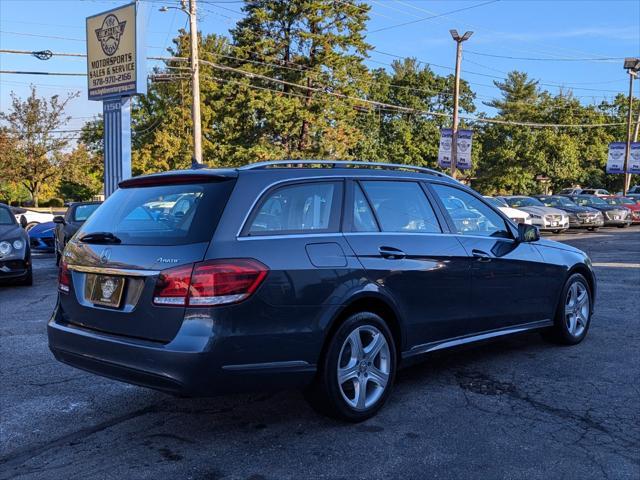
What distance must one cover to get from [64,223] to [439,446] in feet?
35.9

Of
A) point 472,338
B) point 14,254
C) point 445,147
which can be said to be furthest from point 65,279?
point 445,147

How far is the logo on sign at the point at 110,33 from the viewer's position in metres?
18.0

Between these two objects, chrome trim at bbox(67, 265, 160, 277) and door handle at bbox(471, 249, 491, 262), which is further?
door handle at bbox(471, 249, 491, 262)

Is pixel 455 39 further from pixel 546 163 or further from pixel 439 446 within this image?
pixel 439 446

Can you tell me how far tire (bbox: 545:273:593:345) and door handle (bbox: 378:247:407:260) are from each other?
2383 millimetres

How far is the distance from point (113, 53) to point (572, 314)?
1581cm

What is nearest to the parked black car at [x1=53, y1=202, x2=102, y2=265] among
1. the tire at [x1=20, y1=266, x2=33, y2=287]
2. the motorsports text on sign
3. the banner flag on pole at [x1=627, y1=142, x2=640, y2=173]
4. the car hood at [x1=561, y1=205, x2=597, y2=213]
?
the tire at [x1=20, y1=266, x2=33, y2=287]

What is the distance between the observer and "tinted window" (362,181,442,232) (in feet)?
14.9

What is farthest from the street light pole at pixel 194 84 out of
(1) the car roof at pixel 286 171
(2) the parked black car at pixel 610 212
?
(1) the car roof at pixel 286 171

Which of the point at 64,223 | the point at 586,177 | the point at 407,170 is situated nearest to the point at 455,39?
the point at 64,223

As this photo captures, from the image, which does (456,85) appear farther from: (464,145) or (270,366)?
(270,366)

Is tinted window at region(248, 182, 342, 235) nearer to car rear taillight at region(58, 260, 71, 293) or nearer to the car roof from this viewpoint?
the car roof

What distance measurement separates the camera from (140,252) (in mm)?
3691

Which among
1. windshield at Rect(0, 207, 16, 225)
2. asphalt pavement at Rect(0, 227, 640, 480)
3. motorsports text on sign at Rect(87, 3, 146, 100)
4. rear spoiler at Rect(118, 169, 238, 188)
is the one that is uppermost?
motorsports text on sign at Rect(87, 3, 146, 100)
